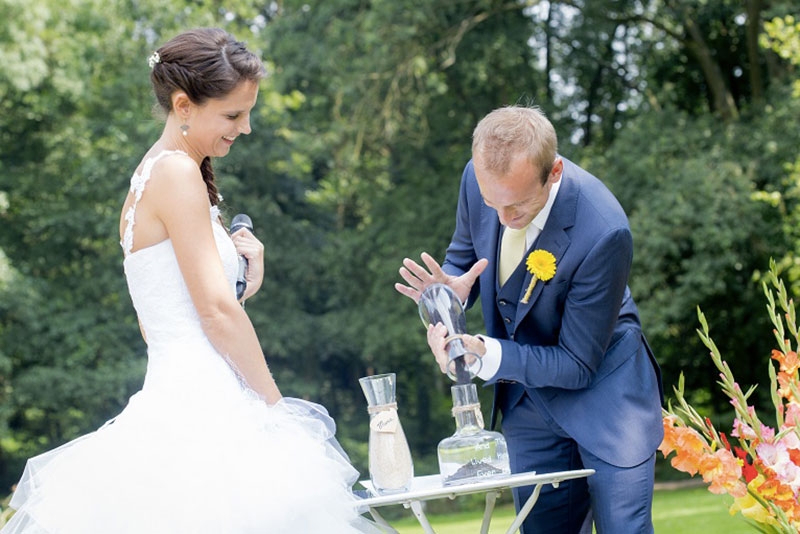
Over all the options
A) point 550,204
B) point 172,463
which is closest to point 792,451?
point 550,204

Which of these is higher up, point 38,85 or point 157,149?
point 38,85

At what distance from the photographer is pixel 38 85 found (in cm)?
1842

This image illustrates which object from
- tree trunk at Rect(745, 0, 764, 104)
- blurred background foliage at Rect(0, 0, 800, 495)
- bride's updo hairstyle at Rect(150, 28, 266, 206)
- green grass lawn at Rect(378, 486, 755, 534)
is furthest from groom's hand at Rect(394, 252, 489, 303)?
tree trunk at Rect(745, 0, 764, 104)

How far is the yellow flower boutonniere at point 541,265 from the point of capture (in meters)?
2.97

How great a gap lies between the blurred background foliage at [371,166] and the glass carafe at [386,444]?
34.5 ft

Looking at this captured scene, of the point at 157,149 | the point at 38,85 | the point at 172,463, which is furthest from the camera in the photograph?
the point at 38,85

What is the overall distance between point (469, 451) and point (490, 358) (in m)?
0.28

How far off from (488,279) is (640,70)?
48.7ft

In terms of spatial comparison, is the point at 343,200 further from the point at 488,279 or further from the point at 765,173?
the point at 488,279

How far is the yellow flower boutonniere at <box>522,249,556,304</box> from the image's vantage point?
2971 mm

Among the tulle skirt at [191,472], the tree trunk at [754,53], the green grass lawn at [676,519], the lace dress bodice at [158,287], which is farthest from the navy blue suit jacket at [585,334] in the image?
the tree trunk at [754,53]

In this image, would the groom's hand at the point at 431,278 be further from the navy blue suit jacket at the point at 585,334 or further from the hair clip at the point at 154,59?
the hair clip at the point at 154,59

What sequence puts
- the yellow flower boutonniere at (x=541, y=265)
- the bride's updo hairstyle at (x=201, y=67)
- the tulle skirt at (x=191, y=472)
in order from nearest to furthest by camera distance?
the tulle skirt at (x=191, y=472) → the bride's updo hairstyle at (x=201, y=67) → the yellow flower boutonniere at (x=541, y=265)

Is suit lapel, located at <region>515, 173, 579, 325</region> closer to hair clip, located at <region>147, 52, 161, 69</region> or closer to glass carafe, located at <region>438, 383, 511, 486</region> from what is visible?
glass carafe, located at <region>438, 383, 511, 486</region>
